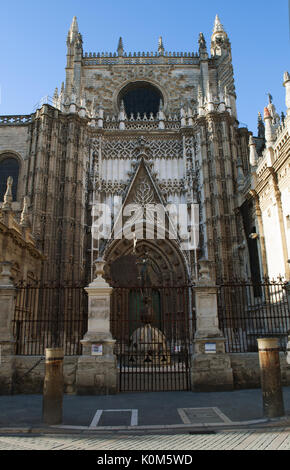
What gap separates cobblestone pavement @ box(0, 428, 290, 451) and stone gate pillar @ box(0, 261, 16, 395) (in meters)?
4.14

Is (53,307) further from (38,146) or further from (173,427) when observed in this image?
(173,427)

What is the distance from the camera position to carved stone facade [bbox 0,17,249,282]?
66.2ft

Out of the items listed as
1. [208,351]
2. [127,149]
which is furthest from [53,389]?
[127,149]

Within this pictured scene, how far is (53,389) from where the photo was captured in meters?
6.09

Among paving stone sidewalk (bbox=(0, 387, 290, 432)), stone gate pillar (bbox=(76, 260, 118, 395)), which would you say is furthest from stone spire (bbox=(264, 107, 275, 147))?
paving stone sidewalk (bbox=(0, 387, 290, 432))

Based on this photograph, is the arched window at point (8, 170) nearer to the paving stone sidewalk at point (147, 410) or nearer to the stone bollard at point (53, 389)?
the paving stone sidewalk at point (147, 410)

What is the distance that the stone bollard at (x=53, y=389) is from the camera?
5.83 metres

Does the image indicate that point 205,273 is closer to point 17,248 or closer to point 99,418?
point 99,418

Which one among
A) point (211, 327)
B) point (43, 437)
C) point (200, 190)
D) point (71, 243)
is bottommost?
point (43, 437)

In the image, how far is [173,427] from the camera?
17.8ft

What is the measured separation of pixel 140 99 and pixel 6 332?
22017 millimetres

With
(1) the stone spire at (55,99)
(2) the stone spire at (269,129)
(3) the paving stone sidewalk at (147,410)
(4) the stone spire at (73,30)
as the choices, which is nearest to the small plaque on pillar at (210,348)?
(3) the paving stone sidewalk at (147,410)

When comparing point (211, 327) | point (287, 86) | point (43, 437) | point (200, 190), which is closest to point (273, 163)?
point (287, 86)

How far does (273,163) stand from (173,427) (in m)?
13.1
